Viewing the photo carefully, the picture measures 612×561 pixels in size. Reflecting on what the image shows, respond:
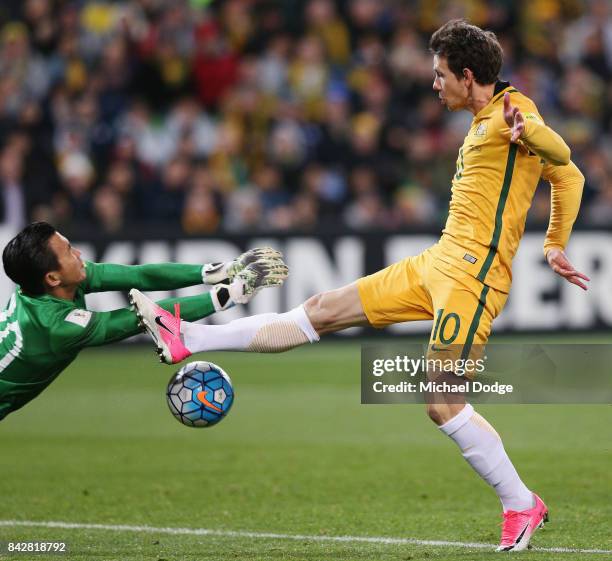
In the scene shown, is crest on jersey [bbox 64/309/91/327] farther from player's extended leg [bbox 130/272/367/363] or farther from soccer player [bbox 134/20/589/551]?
player's extended leg [bbox 130/272/367/363]

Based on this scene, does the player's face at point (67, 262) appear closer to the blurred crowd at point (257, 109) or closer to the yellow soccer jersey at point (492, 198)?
the yellow soccer jersey at point (492, 198)

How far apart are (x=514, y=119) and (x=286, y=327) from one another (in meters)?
1.59

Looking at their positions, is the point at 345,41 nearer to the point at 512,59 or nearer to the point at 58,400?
the point at 512,59

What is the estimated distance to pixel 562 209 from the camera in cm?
636

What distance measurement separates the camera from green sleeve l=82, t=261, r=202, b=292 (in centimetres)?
625

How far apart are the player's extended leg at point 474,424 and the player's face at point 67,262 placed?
1732 millimetres

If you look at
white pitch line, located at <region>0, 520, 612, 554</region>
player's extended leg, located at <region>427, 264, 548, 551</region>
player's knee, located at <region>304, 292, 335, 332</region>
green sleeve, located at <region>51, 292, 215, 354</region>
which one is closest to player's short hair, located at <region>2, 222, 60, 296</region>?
green sleeve, located at <region>51, 292, 215, 354</region>

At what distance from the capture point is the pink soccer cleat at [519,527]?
19.1ft

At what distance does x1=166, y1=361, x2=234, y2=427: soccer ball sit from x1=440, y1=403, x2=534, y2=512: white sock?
3.96 ft

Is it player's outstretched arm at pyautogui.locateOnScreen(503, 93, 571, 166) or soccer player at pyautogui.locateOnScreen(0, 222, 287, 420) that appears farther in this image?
soccer player at pyautogui.locateOnScreen(0, 222, 287, 420)

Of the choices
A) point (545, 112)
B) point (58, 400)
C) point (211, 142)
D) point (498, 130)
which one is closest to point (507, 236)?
point (498, 130)

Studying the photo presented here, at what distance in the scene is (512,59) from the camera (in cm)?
1706

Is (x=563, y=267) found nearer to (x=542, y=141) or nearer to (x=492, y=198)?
(x=492, y=198)

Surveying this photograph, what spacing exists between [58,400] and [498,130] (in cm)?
715
